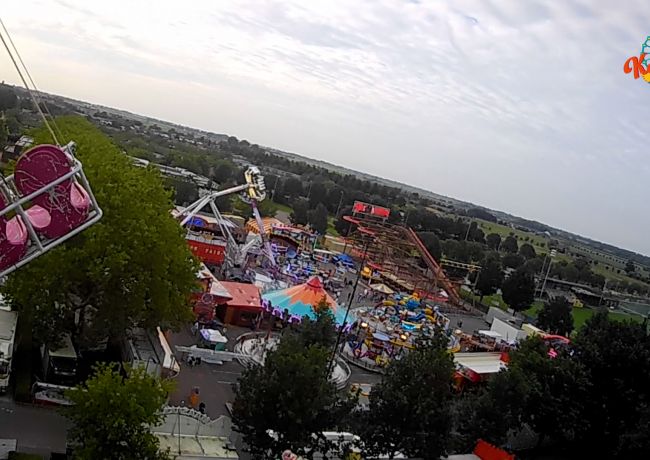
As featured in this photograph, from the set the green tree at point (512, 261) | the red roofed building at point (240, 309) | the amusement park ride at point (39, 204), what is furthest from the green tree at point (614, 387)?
the green tree at point (512, 261)

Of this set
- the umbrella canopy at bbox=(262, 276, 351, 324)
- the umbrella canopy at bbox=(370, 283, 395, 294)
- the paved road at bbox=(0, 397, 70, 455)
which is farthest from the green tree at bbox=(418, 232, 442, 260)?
the paved road at bbox=(0, 397, 70, 455)

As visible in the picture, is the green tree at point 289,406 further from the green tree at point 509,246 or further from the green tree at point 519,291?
the green tree at point 509,246

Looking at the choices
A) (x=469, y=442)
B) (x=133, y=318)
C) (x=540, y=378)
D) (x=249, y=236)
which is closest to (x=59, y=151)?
(x=133, y=318)

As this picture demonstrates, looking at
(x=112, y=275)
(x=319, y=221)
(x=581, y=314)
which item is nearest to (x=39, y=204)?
(x=112, y=275)

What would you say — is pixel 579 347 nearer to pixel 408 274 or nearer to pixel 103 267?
pixel 103 267

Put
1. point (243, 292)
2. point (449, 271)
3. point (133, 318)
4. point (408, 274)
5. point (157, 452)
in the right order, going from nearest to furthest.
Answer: point (157, 452), point (133, 318), point (243, 292), point (408, 274), point (449, 271)

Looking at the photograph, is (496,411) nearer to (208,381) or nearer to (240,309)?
(208,381)

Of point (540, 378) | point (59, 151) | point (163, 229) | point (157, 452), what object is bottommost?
point (157, 452)

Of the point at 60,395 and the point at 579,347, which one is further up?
the point at 579,347
